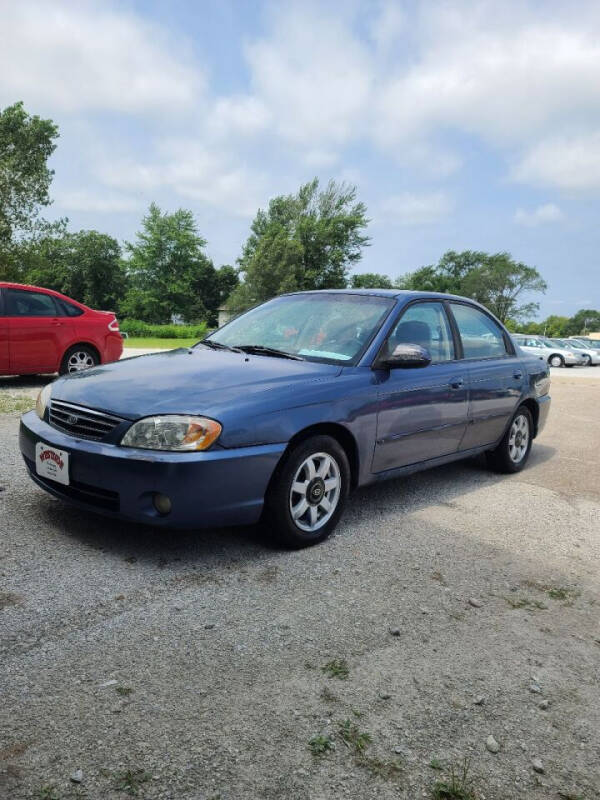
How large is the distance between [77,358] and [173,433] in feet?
24.5

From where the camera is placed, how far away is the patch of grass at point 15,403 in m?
7.85

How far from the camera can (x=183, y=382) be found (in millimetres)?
3775

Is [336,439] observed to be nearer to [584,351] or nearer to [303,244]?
[584,351]

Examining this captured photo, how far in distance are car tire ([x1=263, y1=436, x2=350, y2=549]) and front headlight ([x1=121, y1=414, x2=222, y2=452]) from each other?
494 millimetres

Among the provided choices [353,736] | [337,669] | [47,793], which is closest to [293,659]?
[337,669]

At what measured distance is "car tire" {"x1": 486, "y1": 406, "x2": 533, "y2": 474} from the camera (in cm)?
590

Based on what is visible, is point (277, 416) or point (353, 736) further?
point (277, 416)

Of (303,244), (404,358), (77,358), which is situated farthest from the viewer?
(303,244)

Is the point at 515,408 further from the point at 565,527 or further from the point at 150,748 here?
the point at 150,748

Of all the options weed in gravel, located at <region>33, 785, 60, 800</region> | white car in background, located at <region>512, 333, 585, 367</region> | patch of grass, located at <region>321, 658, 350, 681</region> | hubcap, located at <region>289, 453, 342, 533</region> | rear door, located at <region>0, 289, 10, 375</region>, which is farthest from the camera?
white car in background, located at <region>512, 333, 585, 367</region>

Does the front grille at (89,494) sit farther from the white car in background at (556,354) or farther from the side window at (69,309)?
the white car in background at (556,354)

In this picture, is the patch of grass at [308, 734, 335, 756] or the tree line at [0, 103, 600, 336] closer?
the patch of grass at [308, 734, 335, 756]

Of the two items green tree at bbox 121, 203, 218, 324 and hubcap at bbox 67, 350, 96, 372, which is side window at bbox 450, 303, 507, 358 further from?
green tree at bbox 121, 203, 218, 324

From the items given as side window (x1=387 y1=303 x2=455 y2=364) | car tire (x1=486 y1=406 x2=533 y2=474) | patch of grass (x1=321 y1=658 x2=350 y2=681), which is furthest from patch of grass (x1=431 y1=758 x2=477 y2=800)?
car tire (x1=486 y1=406 x2=533 y2=474)
